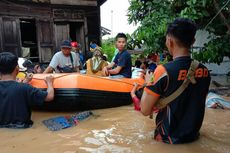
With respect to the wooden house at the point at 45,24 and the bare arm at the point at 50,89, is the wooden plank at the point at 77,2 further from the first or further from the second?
the bare arm at the point at 50,89

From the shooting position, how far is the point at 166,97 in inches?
94.5

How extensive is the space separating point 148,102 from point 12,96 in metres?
1.92

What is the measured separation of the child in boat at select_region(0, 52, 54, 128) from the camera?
349 centimetres

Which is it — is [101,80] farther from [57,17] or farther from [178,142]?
[57,17]

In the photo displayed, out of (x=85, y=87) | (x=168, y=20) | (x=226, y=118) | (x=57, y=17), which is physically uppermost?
(x=57, y=17)

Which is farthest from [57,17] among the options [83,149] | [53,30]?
[83,149]

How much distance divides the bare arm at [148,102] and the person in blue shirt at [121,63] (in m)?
2.90

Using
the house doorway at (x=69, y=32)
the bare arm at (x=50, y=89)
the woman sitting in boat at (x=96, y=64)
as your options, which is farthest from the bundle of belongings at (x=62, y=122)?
the house doorway at (x=69, y=32)

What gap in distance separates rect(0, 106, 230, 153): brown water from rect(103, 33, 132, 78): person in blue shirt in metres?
1.20

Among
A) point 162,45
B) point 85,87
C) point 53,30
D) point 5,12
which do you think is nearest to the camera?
point 85,87

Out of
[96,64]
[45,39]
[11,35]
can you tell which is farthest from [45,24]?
[96,64]

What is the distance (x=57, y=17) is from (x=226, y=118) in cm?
917

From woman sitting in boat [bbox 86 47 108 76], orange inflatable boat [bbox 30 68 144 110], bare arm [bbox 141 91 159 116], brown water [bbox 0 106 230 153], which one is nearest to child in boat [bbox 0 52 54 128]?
brown water [bbox 0 106 230 153]

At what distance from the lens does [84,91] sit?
464 centimetres
